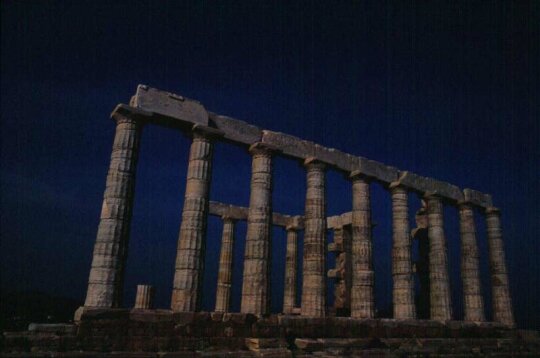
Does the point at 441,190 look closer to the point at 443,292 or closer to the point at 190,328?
the point at 443,292

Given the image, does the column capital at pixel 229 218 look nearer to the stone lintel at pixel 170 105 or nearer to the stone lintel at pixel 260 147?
the stone lintel at pixel 260 147

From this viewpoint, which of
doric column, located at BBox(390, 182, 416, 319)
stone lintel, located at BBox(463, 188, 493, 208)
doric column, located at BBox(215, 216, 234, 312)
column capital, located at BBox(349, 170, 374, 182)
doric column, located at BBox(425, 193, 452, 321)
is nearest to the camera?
doric column, located at BBox(390, 182, 416, 319)

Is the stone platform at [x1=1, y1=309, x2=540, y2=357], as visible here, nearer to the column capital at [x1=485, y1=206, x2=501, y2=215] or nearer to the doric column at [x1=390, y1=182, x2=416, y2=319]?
the doric column at [x1=390, y1=182, x2=416, y2=319]

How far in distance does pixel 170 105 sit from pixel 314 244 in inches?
361

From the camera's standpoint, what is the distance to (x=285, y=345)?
15.3 meters

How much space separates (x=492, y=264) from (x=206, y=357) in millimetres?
20767

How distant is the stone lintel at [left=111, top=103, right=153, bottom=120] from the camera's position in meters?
15.5

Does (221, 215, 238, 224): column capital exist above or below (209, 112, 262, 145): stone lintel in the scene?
below

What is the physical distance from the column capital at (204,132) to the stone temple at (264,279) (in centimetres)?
4

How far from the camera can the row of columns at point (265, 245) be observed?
14859 mm

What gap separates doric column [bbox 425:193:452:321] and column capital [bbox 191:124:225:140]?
1376cm

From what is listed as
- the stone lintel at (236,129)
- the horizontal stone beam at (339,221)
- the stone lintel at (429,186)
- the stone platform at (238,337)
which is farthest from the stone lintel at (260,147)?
the horizontal stone beam at (339,221)

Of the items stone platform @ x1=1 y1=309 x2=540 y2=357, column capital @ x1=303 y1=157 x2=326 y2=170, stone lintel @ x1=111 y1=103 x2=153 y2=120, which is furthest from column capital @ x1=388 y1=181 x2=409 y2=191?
stone lintel @ x1=111 y1=103 x2=153 y2=120

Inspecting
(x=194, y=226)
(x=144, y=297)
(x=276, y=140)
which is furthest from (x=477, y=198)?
(x=144, y=297)
